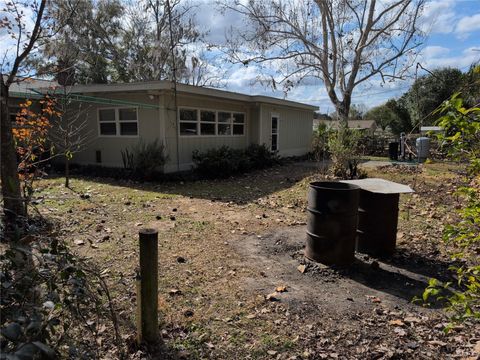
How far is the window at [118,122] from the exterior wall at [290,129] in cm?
607

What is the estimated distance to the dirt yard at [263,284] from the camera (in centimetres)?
287

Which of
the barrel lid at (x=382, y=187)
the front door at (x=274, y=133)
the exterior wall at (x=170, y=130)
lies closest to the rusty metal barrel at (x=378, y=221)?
the barrel lid at (x=382, y=187)

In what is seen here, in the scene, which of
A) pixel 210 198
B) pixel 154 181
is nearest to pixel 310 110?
pixel 154 181

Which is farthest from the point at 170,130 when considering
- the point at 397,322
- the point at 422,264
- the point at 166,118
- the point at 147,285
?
the point at 397,322

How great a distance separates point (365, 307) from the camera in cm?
349

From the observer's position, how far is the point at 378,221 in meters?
4.71

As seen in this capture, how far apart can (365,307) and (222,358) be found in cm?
156

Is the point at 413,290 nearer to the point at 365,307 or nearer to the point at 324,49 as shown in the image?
the point at 365,307

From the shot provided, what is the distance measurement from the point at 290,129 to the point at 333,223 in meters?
15.7

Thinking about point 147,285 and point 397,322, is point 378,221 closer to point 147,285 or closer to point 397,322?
point 397,322

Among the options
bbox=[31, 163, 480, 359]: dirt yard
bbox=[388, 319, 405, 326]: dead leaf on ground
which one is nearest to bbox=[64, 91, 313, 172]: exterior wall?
bbox=[31, 163, 480, 359]: dirt yard

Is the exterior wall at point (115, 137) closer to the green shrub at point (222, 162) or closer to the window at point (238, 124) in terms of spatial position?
the green shrub at point (222, 162)

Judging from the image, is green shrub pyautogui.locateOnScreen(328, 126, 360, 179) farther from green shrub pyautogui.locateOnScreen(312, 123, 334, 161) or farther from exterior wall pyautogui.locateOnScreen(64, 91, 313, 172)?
exterior wall pyautogui.locateOnScreen(64, 91, 313, 172)

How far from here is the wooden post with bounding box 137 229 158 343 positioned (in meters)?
2.70
